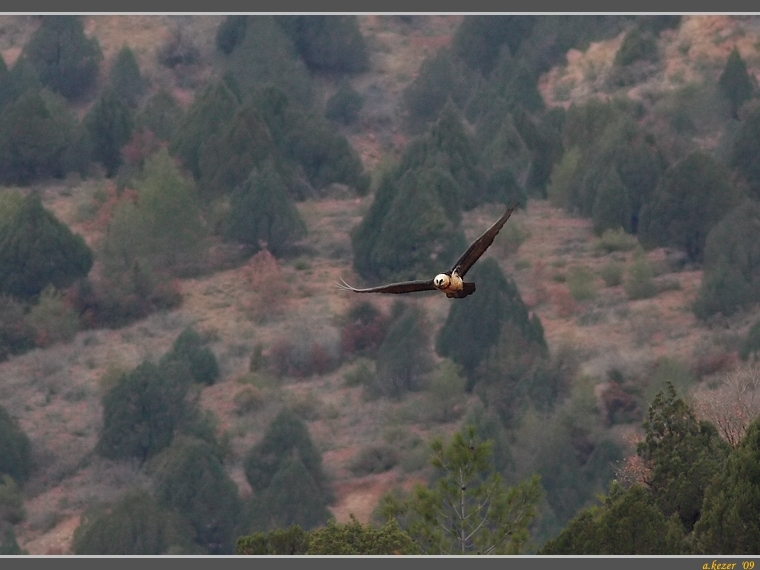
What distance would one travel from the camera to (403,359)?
88.6 metres

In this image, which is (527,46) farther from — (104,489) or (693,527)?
(693,527)

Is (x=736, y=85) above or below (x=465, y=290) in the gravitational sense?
below

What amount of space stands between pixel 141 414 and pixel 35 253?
43.2 ft

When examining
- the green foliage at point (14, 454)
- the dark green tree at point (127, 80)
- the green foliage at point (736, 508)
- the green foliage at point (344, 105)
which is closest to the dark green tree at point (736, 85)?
the green foliage at point (344, 105)

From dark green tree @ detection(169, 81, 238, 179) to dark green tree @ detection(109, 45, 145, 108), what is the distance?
17387 mm

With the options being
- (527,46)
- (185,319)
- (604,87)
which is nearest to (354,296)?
(185,319)

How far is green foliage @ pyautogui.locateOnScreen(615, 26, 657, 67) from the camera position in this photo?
393ft

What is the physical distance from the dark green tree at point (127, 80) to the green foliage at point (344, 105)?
389 inches

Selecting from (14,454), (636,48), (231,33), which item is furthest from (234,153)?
(231,33)

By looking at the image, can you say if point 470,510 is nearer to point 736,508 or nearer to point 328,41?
point 736,508

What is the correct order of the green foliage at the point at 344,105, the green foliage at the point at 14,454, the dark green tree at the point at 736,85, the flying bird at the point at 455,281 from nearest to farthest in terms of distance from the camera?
1. the flying bird at the point at 455,281
2. the green foliage at the point at 14,454
3. the dark green tree at the point at 736,85
4. the green foliage at the point at 344,105

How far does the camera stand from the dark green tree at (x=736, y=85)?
113 meters

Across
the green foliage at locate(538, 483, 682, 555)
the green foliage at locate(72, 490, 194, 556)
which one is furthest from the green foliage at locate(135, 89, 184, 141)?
the green foliage at locate(538, 483, 682, 555)

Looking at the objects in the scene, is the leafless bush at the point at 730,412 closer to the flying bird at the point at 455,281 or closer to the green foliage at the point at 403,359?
the flying bird at the point at 455,281
